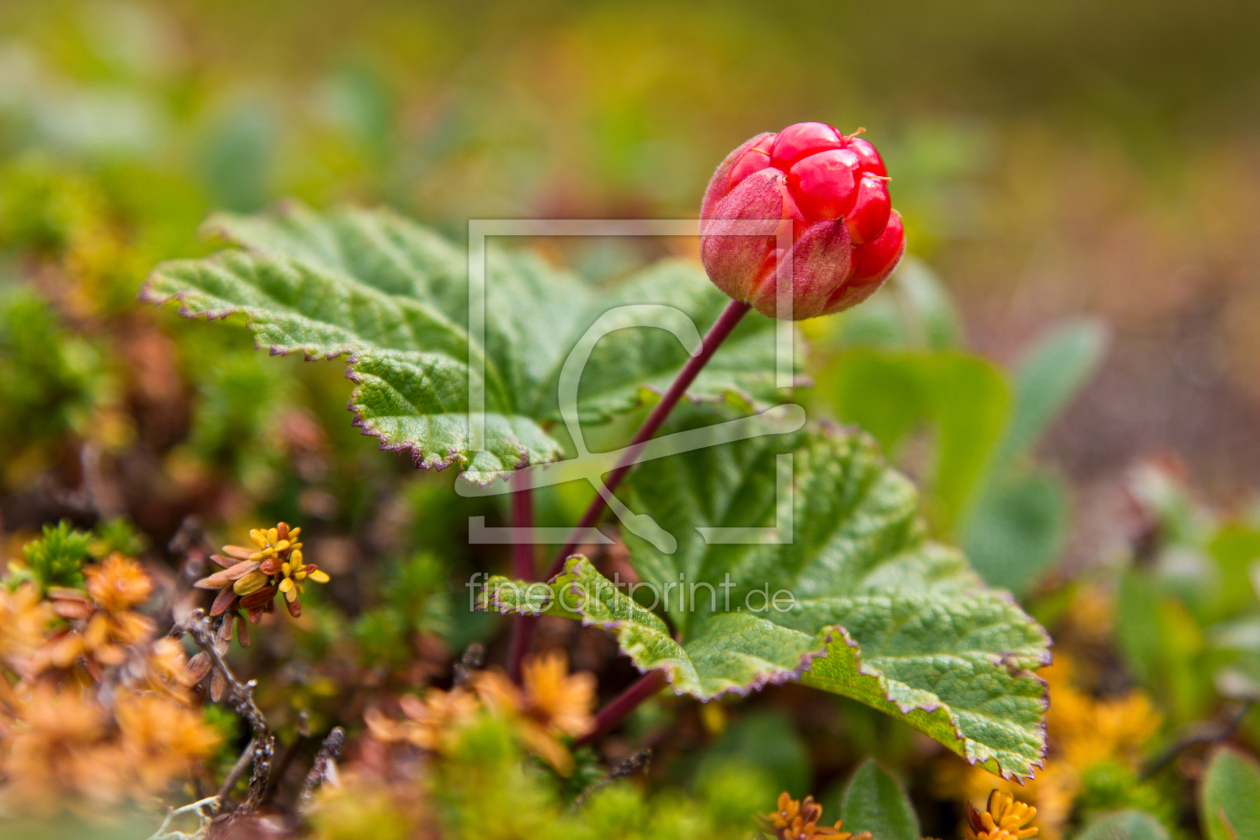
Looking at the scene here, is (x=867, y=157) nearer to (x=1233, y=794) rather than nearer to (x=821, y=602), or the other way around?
(x=821, y=602)

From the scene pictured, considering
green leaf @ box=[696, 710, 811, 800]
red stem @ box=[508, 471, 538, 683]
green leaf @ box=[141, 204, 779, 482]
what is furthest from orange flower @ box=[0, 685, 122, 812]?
green leaf @ box=[696, 710, 811, 800]

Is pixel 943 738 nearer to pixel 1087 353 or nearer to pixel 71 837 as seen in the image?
pixel 71 837

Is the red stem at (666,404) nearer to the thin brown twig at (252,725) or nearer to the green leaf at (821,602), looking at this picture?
the green leaf at (821,602)

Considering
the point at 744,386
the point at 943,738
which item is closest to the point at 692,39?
the point at 744,386

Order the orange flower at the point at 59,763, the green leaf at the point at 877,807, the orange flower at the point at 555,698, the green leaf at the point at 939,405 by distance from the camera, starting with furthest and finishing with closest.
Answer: the green leaf at the point at 939,405 < the green leaf at the point at 877,807 < the orange flower at the point at 555,698 < the orange flower at the point at 59,763

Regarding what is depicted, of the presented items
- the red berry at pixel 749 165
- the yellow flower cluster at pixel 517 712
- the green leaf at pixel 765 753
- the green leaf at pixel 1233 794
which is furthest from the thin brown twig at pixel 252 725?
the green leaf at pixel 1233 794

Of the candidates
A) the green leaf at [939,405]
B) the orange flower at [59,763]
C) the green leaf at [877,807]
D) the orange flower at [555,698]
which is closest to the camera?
the orange flower at [59,763]
